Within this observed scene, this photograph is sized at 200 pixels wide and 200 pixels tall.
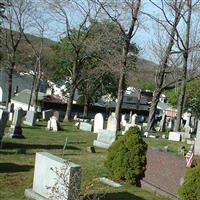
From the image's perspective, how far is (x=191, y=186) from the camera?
970 cm

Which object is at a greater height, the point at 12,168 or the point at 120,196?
the point at 12,168

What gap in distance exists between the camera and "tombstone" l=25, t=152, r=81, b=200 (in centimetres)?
858

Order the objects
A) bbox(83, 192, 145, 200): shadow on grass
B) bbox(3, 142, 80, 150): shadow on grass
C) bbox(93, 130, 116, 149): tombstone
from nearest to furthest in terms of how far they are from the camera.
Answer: bbox(83, 192, 145, 200): shadow on grass → bbox(3, 142, 80, 150): shadow on grass → bbox(93, 130, 116, 149): tombstone

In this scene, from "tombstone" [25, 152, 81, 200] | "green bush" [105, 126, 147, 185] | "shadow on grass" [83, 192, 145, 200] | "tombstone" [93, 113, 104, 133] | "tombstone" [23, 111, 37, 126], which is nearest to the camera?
"tombstone" [25, 152, 81, 200]

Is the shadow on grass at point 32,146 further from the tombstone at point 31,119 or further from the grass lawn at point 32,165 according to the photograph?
the tombstone at point 31,119

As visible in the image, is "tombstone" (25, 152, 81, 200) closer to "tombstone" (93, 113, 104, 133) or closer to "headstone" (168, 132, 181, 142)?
"tombstone" (93, 113, 104, 133)

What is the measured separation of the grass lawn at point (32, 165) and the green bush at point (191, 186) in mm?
1109

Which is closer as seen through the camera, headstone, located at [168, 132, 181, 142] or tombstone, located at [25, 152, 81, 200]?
tombstone, located at [25, 152, 81, 200]

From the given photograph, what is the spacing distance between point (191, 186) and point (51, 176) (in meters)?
2.77

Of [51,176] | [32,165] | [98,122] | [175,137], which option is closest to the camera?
[51,176]

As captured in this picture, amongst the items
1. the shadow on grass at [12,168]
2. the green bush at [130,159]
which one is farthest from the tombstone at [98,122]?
the green bush at [130,159]

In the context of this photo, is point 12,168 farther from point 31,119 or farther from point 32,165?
point 31,119

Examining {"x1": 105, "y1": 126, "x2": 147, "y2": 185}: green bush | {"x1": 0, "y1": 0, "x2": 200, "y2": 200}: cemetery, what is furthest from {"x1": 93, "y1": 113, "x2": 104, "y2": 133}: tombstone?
{"x1": 105, "y1": 126, "x2": 147, "y2": 185}: green bush

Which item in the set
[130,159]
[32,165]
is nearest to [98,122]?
[32,165]
